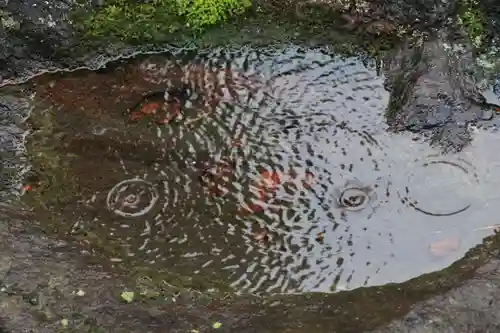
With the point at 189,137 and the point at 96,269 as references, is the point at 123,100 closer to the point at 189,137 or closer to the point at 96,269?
the point at 189,137

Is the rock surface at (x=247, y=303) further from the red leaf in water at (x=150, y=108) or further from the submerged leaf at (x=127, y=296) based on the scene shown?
the red leaf in water at (x=150, y=108)

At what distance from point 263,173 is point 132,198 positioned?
49.5 inches

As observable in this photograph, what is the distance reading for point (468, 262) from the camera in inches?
201

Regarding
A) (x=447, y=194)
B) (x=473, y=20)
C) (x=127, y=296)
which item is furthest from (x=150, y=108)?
(x=473, y=20)

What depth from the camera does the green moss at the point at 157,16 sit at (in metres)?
7.05

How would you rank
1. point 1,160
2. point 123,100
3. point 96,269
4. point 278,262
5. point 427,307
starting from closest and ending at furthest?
point 427,307 → point 96,269 → point 278,262 → point 1,160 → point 123,100

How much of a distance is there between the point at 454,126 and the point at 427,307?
2322 millimetres

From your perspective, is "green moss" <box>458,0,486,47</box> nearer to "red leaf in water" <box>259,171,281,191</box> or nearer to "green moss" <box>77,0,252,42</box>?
"green moss" <box>77,0,252,42</box>

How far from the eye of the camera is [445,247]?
5.37 m

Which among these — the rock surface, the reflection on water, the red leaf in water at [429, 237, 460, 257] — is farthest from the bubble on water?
the red leaf in water at [429, 237, 460, 257]

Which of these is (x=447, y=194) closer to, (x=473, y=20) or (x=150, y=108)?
(x=473, y=20)

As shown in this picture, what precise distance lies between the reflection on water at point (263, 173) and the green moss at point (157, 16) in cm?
37

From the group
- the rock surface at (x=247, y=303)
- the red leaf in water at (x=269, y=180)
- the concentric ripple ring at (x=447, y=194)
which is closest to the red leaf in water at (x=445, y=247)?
the concentric ripple ring at (x=447, y=194)

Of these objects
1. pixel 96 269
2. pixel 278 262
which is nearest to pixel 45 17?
pixel 96 269
